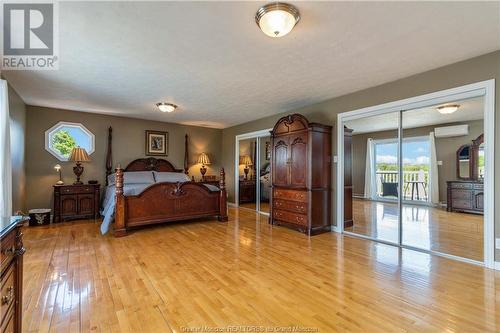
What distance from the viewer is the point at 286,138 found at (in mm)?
4438

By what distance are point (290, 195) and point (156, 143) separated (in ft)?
13.1

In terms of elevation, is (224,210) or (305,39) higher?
(305,39)

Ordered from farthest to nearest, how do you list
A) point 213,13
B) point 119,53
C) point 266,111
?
point 266,111, point 119,53, point 213,13

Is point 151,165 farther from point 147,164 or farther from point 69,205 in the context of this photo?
point 69,205

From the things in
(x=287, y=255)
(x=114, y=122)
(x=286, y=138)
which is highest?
(x=114, y=122)

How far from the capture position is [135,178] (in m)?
5.31

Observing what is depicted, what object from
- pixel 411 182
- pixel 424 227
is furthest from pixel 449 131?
pixel 424 227

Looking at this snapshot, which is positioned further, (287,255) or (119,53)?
(287,255)

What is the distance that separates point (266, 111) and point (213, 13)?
3496 millimetres

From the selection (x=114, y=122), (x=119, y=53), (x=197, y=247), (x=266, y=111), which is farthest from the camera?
(x=114, y=122)

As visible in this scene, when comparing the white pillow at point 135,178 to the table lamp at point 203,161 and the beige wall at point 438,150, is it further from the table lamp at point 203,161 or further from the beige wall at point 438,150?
the beige wall at point 438,150

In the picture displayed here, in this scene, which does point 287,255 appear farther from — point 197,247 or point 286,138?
point 286,138

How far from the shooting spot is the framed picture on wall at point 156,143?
20.5ft

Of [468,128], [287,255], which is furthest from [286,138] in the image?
[468,128]
